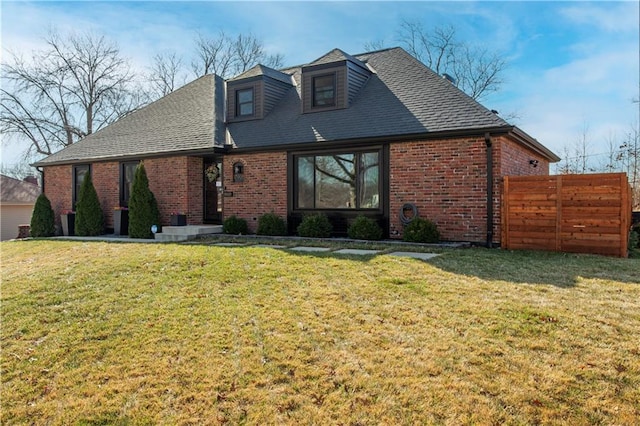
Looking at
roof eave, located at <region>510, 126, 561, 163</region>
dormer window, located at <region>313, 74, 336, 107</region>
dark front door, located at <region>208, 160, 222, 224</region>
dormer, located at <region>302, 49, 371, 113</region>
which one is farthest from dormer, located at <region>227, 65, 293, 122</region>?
A: roof eave, located at <region>510, 126, 561, 163</region>

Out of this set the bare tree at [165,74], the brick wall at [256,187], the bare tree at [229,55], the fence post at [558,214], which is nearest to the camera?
the fence post at [558,214]

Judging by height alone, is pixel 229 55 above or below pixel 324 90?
above

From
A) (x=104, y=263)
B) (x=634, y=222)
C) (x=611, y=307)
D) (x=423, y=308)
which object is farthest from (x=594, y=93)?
(x=104, y=263)

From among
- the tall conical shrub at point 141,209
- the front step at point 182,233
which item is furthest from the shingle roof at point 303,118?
the front step at point 182,233

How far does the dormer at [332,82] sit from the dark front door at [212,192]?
3.23 m

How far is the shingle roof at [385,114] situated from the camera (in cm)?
1007

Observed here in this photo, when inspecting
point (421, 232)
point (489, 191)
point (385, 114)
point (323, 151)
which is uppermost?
point (385, 114)

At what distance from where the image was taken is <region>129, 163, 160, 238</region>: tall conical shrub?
1277 centimetres

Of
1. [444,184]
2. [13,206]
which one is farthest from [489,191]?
[13,206]

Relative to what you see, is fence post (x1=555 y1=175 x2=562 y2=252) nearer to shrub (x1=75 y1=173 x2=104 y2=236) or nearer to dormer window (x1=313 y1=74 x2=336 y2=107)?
dormer window (x1=313 y1=74 x2=336 y2=107)

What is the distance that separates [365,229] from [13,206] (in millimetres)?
21621

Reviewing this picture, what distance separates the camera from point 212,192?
1381cm

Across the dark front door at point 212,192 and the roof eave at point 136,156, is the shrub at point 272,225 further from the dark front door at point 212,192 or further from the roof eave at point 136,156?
the roof eave at point 136,156

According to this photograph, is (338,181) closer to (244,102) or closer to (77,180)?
(244,102)
